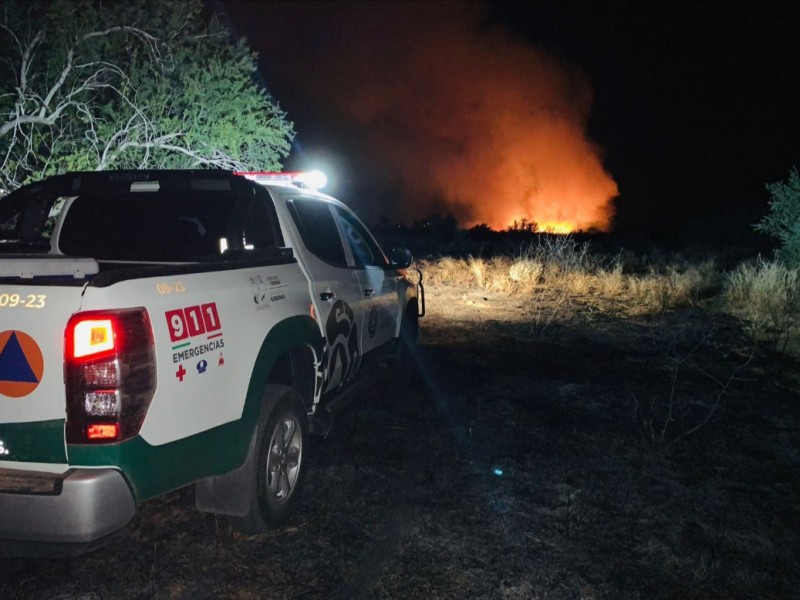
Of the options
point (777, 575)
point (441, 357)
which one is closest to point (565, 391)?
point (441, 357)

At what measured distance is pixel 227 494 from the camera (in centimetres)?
298

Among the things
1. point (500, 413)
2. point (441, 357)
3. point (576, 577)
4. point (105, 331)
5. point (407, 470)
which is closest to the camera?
point (105, 331)

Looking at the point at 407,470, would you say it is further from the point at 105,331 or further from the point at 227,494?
the point at 105,331

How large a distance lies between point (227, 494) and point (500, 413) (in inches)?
122

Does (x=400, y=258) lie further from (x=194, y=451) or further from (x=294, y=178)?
(x=194, y=451)

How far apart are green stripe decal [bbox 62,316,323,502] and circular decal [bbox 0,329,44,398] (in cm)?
30

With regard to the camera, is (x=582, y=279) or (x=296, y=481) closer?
(x=296, y=481)

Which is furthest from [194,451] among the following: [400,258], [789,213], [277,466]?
[789,213]

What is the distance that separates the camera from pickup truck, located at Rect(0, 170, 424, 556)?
2227 mm

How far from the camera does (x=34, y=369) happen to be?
2.26 metres

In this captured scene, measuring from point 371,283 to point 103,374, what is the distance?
2.88 meters

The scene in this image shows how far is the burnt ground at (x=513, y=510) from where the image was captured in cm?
285

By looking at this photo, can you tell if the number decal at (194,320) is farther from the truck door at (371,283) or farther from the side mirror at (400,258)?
the side mirror at (400,258)

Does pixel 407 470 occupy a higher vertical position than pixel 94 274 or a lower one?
lower
